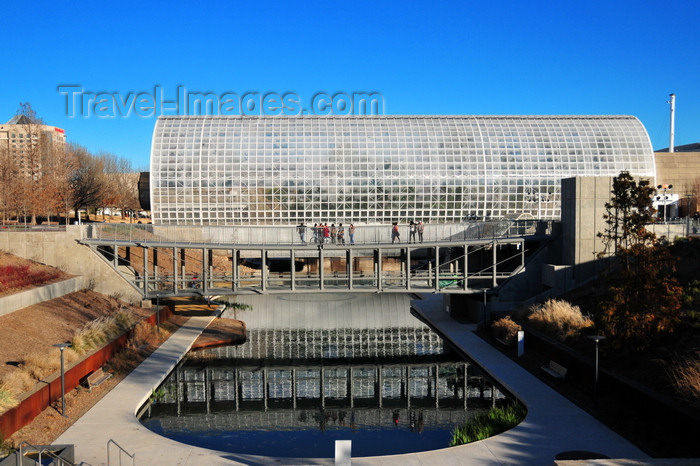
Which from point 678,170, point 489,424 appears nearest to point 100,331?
point 489,424

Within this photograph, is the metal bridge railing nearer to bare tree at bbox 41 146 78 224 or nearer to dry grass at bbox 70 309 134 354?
dry grass at bbox 70 309 134 354

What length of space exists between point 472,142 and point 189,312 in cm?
3393

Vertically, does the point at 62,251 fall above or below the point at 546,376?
above

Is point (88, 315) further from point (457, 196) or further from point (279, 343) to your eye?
point (457, 196)

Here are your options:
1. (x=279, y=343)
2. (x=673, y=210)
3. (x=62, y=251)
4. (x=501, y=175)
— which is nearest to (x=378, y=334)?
(x=279, y=343)

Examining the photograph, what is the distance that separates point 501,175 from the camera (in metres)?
58.8

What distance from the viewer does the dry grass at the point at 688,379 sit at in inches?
→ 624

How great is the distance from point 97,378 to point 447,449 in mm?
13187

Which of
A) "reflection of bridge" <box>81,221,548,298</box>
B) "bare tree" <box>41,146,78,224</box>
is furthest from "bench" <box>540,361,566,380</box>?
"bare tree" <box>41,146,78,224</box>

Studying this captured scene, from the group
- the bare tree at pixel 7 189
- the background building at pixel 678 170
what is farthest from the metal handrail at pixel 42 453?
the background building at pixel 678 170

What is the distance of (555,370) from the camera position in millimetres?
22719

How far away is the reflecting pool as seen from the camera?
60.5ft

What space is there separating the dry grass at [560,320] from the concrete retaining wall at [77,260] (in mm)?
21786

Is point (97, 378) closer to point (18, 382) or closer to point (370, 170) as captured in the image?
point (18, 382)
